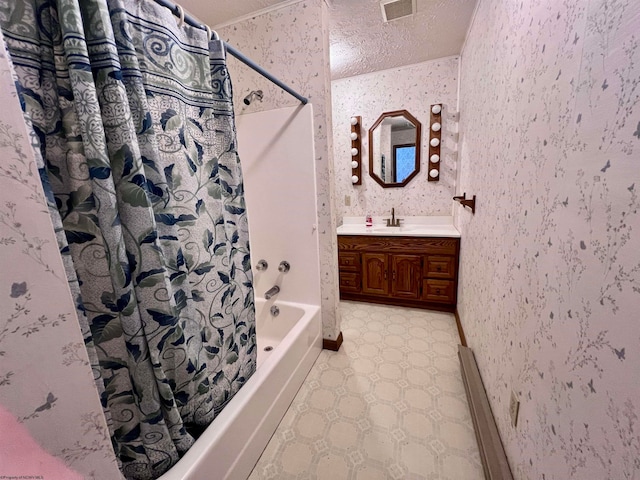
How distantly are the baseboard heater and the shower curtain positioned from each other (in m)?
1.18

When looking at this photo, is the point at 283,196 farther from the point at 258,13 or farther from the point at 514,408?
the point at 514,408

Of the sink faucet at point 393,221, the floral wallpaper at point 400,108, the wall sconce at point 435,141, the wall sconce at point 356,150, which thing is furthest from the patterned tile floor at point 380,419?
the wall sconce at point 356,150

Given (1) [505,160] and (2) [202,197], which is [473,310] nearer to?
(1) [505,160]

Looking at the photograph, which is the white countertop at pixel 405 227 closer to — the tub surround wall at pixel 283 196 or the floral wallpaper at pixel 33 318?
the tub surround wall at pixel 283 196

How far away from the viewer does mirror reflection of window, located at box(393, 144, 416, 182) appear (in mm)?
2688

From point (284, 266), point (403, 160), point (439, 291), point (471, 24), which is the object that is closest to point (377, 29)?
point (471, 24)

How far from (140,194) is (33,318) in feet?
1.24

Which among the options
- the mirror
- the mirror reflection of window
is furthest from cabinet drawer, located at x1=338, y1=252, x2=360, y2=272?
the mirror reflection of window

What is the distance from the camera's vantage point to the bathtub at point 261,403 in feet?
2.92

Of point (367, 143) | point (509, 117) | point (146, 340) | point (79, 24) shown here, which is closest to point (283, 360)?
point (146, 340)

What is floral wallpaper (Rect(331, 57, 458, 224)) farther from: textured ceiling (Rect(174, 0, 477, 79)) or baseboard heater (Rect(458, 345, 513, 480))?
baseboard heater (Rect(458, 345, 513, 480))

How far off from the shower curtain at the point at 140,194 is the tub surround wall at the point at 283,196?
732 mm

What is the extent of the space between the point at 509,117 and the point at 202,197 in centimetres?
132

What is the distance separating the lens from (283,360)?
139cm
